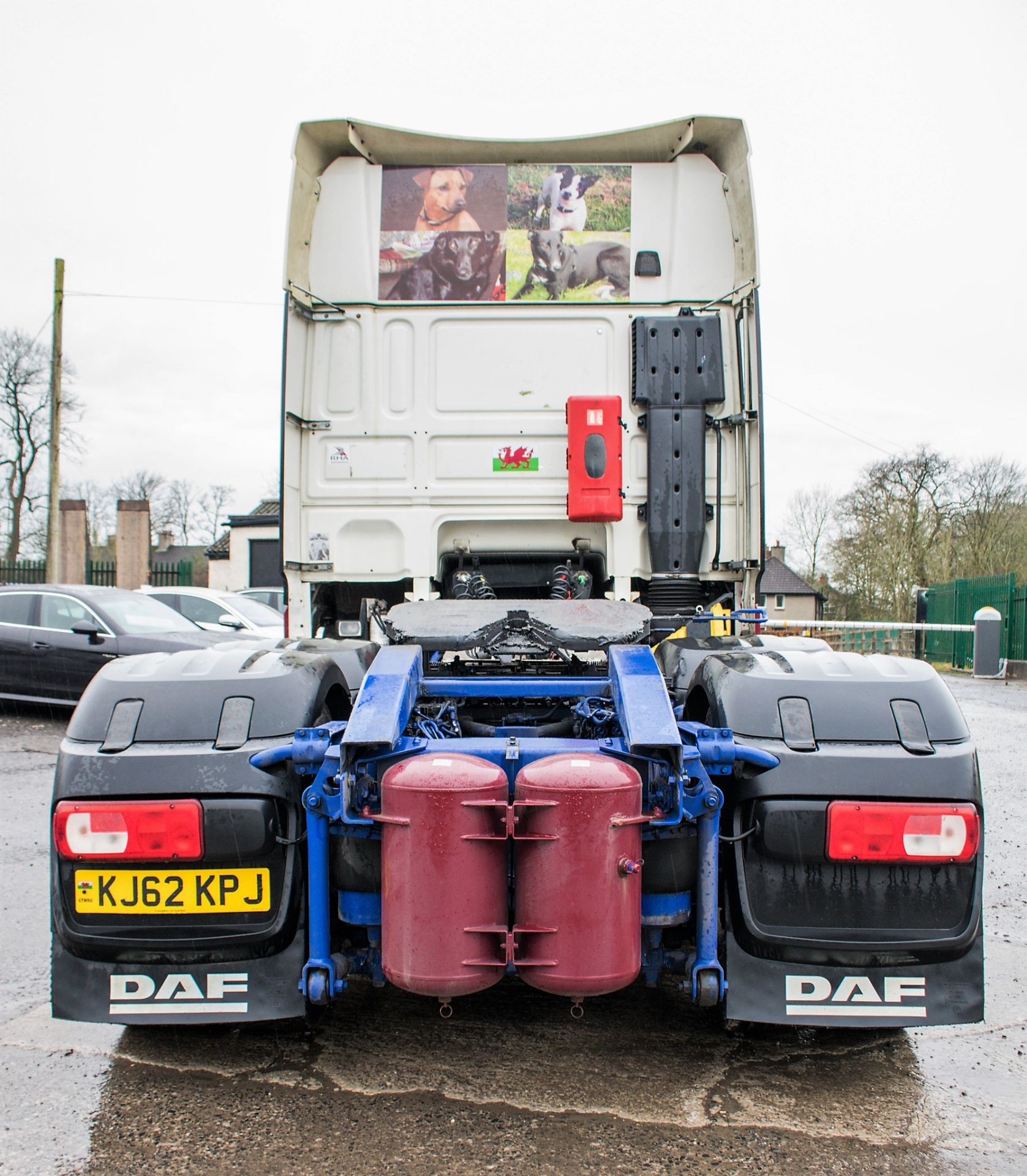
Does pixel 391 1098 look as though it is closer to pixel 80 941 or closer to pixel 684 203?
pixel 80 941

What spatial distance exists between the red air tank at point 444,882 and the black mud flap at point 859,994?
0.68 m

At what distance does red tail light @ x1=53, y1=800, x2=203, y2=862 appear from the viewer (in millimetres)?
2309

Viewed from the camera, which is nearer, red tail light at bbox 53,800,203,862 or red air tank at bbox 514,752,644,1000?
red air tank at bbox 514,752,644,1000

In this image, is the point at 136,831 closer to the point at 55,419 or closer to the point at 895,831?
the point at 895,831

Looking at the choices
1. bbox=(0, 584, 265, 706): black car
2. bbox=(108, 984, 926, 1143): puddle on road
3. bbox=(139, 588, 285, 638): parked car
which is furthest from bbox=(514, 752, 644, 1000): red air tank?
bbox=(139, 588, 285, 638): parked car

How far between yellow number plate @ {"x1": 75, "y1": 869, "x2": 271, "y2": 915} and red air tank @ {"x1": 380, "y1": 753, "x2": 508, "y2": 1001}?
0.47 metres

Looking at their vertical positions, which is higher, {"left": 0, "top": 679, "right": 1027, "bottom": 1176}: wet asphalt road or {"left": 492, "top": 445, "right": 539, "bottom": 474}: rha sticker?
{"left": 492, "top": 445, "right": 539, "bottom": 474}: rha sticker

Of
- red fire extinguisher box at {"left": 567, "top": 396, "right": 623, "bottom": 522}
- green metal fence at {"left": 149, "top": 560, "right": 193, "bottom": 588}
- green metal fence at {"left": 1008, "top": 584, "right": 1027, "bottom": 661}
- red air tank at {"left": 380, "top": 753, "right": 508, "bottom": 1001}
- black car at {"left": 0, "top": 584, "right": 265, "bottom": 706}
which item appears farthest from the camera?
green metal fence at {"left": 149, "top": 560, "right": 193, "bottom": 588}

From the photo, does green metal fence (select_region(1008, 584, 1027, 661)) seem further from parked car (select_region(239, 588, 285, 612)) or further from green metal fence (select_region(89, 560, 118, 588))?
green metal fence (select_region(89, 560, 118, 588))

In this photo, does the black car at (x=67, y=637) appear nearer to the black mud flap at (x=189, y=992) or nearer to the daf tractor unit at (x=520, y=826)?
the daf tractor unit at (x=520, y=826)

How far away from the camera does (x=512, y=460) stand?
4535 millimetres

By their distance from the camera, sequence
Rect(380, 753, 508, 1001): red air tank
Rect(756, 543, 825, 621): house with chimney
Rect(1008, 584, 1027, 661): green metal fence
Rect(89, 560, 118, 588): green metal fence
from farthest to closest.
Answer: Rect(756, 543, 825, 621): house with chimney, Rect(89, 560, 118, 588): green metal fence, Rect(1008, 584, 1027, 661): green metal fence, Rect(380, 753, 508, 1001): red air tank

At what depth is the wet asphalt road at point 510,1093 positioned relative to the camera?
2180mm

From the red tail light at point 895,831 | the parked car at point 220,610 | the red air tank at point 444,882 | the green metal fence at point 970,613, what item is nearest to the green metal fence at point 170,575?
the parked car at point 220,610
